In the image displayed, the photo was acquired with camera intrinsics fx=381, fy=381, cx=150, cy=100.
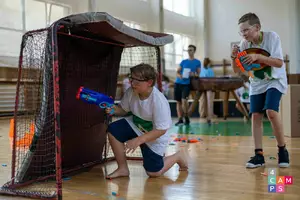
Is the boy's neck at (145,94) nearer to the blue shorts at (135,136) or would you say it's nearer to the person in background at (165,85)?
the blue shorts at (135,136)

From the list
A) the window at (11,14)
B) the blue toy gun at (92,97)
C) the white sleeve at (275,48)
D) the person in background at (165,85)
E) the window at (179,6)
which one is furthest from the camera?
the window at (179,6)

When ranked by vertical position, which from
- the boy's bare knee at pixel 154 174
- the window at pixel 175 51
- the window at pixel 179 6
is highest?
the window at pixel 179 6

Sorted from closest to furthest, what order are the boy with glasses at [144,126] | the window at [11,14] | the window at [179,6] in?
the boy with glasses at [144,126], the window at [11,14], the window at [179,6]

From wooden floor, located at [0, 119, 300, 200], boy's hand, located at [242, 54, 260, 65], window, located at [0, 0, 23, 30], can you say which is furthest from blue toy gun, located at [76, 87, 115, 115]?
window, located at [0, 0, 23, 30]

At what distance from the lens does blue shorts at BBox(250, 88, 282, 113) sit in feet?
8.19

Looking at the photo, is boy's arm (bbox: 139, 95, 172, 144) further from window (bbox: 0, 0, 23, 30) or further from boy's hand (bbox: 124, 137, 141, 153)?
window (bbox: 0, 0, 23, 30)

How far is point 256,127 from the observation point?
2678mm

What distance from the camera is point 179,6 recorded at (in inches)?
457

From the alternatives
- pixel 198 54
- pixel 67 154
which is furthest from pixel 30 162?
pixel 198 54

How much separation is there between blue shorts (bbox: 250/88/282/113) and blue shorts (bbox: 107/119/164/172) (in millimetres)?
779

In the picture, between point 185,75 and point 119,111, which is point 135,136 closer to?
point 119,111

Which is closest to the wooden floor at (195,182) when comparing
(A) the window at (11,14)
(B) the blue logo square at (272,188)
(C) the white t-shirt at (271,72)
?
(B) the blue logo square at (272,188)

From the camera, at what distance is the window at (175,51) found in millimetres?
10830

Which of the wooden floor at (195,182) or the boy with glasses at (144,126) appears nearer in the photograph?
the wooden floor at (195,182)
